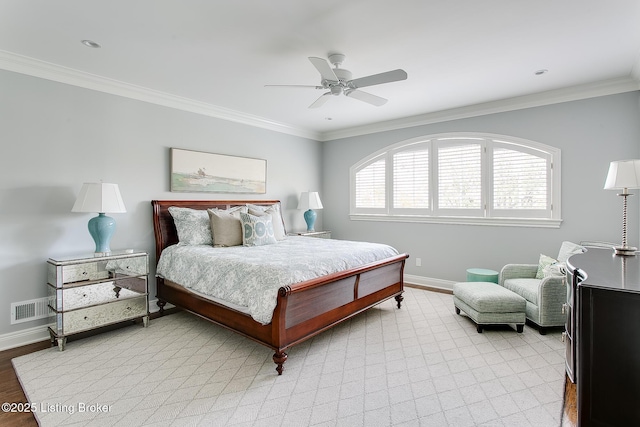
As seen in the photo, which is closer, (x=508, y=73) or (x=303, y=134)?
(x=508, y=73)

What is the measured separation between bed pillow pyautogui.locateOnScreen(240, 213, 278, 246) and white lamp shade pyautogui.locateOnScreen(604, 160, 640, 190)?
3.44m

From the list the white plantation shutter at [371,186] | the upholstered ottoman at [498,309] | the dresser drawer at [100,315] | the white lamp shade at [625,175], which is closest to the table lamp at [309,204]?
the white plantation shutter at [371,186]

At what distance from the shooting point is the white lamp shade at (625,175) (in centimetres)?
248

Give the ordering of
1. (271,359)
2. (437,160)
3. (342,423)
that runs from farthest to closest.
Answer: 1. (437,160)
2. (271,359)
3. (342,423)

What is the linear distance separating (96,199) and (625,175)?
4.70m

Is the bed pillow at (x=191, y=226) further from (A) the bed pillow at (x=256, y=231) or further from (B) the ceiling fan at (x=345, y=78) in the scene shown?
(B) the ceiling fan at (x=345, y=78)

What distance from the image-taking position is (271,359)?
8.91 ft

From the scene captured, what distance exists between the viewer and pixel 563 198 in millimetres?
3920

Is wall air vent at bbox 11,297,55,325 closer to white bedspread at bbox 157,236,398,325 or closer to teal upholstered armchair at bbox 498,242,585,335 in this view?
white bedspread at bbox 157,236,398,325

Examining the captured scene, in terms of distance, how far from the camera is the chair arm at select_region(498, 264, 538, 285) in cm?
376

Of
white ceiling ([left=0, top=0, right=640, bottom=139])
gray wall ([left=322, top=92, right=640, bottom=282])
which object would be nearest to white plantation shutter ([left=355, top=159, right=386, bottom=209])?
gray wall ([left=322, top=92, right=640, bottom=282])

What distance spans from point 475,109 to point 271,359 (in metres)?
4.20

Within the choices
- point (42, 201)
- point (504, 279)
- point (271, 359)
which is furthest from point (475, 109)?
point (42, 201)

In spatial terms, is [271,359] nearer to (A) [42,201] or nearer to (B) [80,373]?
(B) [80,373]
